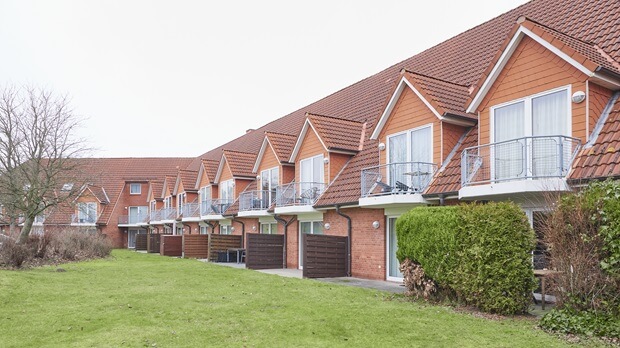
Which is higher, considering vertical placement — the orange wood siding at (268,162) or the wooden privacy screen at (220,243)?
the orange wood siding at (268,162)

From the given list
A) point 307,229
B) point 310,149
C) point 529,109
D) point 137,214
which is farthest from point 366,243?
point 137,214

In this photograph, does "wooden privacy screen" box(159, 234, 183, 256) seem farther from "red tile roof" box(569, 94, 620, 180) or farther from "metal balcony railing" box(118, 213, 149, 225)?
"red tile roof" box(569, 94, 620, 180)

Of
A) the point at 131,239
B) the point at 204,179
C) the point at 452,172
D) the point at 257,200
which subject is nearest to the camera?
the point at 452,172

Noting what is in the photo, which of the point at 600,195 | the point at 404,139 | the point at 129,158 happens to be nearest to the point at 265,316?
→ the point at 600,195

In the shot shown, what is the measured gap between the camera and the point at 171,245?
36.0 meters

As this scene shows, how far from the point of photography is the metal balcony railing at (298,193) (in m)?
21.0

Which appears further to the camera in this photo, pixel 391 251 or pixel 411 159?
pixel 391 251

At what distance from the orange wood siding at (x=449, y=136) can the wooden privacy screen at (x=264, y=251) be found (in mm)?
10661

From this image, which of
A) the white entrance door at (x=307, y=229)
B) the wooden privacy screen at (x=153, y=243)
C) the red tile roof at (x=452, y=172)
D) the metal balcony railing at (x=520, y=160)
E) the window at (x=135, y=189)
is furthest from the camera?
the window at (x=135, y=189)

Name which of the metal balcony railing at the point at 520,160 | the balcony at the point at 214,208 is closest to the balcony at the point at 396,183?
the metal balcony railing at the point at 520,160

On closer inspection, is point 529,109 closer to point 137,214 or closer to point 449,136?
point 449,136

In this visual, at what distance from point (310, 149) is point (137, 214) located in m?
36.9

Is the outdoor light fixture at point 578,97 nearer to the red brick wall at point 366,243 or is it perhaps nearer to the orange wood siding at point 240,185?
the red brick wall at point 366,243

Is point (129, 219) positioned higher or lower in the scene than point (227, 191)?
lower
